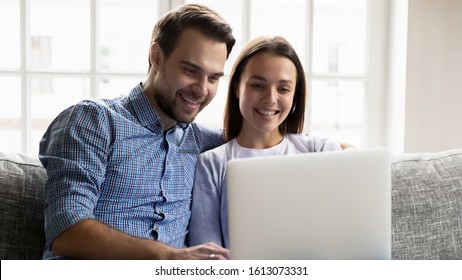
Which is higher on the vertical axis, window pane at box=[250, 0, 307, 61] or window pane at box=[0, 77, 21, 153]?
window pane at box=[250, 0, 307, 61]

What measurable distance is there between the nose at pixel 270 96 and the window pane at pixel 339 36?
3.20 feet

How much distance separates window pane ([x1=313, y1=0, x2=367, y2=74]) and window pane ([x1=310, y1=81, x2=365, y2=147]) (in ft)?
0.23

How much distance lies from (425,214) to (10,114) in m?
1.73

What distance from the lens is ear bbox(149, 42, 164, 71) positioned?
1872 mm

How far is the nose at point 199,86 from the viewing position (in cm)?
182

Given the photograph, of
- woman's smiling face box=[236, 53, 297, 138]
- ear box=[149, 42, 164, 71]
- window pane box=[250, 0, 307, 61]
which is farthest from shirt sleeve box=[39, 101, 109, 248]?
window pane box=[250, 0, 307, 61]

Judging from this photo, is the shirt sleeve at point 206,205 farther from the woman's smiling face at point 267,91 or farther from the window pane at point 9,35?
the window pane at point 9,35

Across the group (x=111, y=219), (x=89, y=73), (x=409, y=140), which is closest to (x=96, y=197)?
(x=111, y=219)

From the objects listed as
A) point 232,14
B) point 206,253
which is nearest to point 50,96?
point 232,14

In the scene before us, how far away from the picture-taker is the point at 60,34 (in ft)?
8.84

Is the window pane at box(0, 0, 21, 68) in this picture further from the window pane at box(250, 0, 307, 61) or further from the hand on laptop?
the hand on laptop

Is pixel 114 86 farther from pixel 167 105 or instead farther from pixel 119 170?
pixel 119 170

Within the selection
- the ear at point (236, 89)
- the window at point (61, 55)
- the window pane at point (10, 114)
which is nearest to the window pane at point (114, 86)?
the window at point (61, 55)

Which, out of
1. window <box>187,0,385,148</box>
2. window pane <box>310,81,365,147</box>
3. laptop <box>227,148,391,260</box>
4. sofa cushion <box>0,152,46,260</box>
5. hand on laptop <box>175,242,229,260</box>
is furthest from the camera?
window pane <box>310,81,365,147</box>
